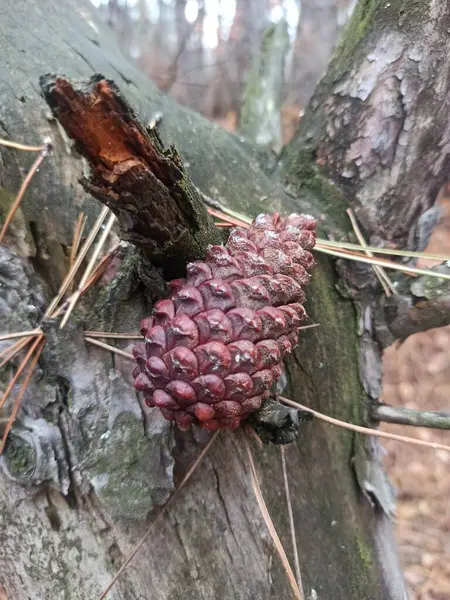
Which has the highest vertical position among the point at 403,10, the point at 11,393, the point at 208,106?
the point at 208,106

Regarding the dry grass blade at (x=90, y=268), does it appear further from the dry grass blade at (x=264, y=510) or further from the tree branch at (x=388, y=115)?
the tree branch at (x=388, y=115)

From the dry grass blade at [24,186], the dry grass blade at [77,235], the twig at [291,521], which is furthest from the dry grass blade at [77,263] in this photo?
the twig at [291,521]

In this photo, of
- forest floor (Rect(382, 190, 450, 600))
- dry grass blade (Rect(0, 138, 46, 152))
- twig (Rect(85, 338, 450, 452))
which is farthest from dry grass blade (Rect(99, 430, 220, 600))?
forest floor (Rect(382, 190, 450, 600))

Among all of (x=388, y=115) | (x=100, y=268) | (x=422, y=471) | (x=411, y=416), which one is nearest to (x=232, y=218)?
(x=100, y=268)

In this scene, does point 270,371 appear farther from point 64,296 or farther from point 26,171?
point 26,171


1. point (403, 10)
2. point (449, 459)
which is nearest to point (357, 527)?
point (403, 10)

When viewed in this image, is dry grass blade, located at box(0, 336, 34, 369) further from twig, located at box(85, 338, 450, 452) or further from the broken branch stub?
the broken branch stub
